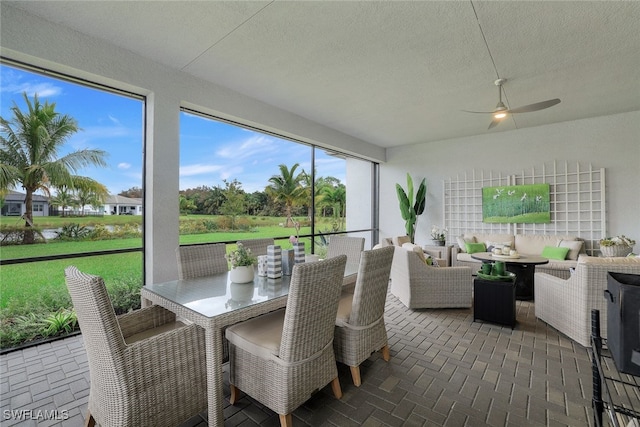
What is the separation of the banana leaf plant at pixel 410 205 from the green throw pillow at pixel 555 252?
2.41 meters

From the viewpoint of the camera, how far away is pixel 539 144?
5.48 meters

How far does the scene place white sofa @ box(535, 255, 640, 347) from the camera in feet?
8.52

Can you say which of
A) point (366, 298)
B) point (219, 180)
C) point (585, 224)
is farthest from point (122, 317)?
point (585, 224)

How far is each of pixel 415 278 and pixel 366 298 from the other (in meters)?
1.81

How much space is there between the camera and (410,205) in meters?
6.50

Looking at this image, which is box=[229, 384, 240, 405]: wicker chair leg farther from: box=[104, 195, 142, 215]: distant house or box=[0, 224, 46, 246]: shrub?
box=[0, 224, 46, 246]: shrub

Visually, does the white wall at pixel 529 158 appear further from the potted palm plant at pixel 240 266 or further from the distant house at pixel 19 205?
the distant house at pixel 19 205

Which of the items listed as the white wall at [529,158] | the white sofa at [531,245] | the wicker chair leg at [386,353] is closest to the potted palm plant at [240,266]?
the wicker chair leg at [386,353]

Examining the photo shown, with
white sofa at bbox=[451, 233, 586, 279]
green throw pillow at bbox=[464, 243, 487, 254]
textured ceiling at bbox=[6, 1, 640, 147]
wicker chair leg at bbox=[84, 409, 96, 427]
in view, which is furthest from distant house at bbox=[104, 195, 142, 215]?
green throw pillow at bbox=[464, 243, 487, 254]

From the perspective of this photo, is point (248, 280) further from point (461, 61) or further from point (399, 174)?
point (399, 174)

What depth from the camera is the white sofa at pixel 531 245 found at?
454 centimetres

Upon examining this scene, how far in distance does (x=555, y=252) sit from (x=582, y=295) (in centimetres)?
263

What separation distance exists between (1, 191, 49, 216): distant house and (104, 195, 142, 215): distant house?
491mm

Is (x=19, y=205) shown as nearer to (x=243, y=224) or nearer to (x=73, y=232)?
(x=73, y=232)
